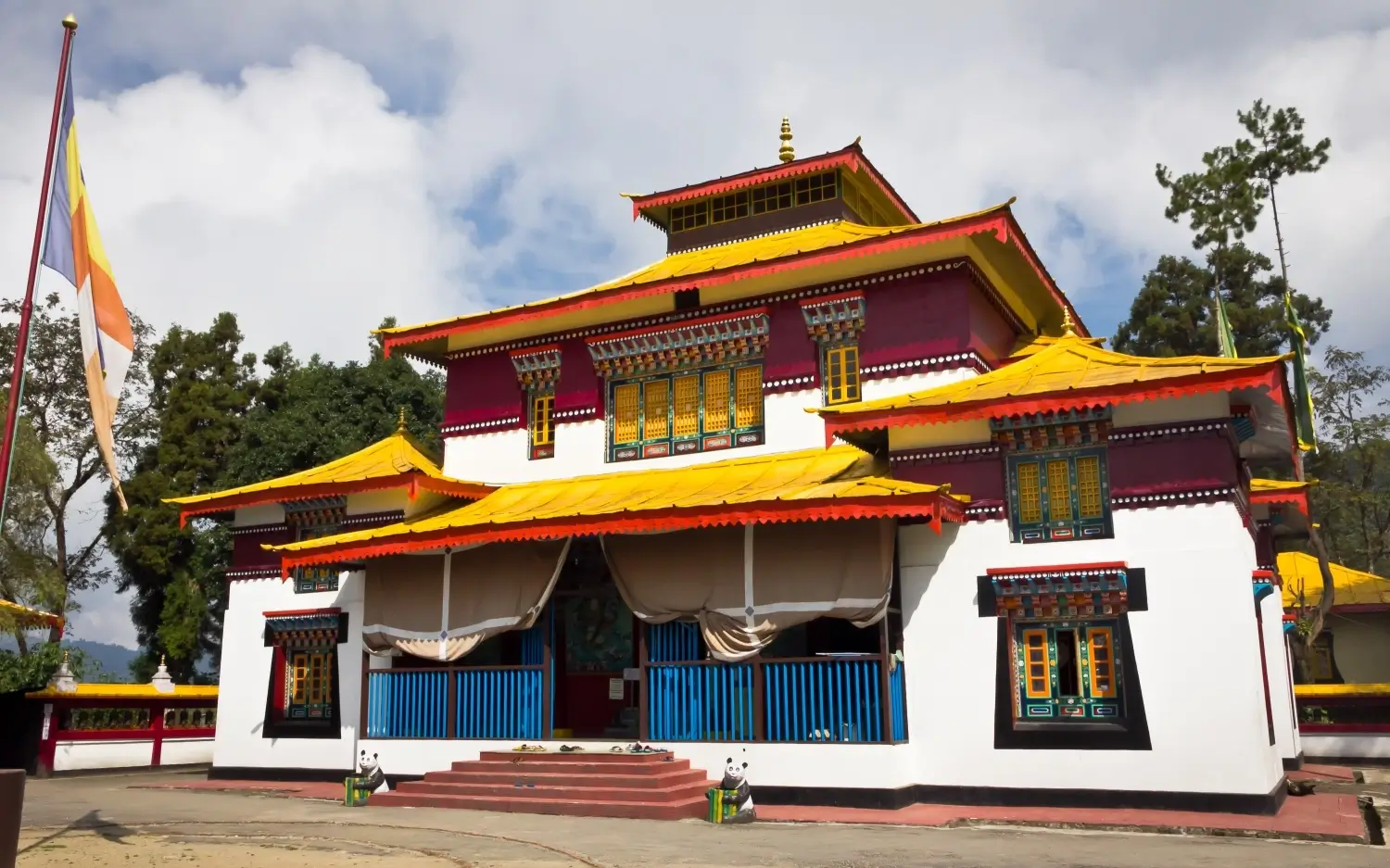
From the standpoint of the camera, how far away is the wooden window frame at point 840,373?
1689 cm

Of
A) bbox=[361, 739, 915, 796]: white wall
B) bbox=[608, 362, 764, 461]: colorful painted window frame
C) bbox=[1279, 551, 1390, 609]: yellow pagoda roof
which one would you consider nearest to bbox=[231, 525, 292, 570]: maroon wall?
bbox=[608, 362, 764, 461]: colorful painted window frame

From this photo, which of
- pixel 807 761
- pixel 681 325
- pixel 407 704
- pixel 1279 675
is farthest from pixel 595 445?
pixel 1279 675

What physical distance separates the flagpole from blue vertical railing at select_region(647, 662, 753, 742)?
790 centimetres

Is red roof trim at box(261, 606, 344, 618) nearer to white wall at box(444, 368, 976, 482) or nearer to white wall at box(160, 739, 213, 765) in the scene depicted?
white wall at box(444, 368, 976, 482)

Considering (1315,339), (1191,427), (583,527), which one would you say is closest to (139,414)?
(583,527)

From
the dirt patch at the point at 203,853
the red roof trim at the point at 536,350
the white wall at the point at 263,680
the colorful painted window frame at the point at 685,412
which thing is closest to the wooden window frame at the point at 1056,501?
the colorful painted window frame at the point at 685,412

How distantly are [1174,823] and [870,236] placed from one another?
8.25 metres

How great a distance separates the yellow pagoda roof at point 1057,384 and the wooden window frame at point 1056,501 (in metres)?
0.89

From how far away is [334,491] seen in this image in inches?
734

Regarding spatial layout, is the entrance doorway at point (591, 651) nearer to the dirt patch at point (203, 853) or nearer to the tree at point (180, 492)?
the dirt patch at point (203, 853)

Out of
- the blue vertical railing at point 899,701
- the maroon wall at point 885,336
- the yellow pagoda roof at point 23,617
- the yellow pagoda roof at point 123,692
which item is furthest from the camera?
the yellow pagoda roof at point 23,617

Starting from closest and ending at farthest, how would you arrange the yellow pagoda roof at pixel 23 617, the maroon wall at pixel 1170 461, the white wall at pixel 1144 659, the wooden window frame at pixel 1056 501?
the white wall at pixel 1144 659, the maroon wall at pixel 1170 461, the wooden window frame at pixel 1056 501, the yellow pagoda roof at pixel 23 617

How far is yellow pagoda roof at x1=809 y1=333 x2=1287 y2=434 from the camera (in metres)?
12.8

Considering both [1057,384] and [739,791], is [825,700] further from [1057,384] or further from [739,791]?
[1057,384]
